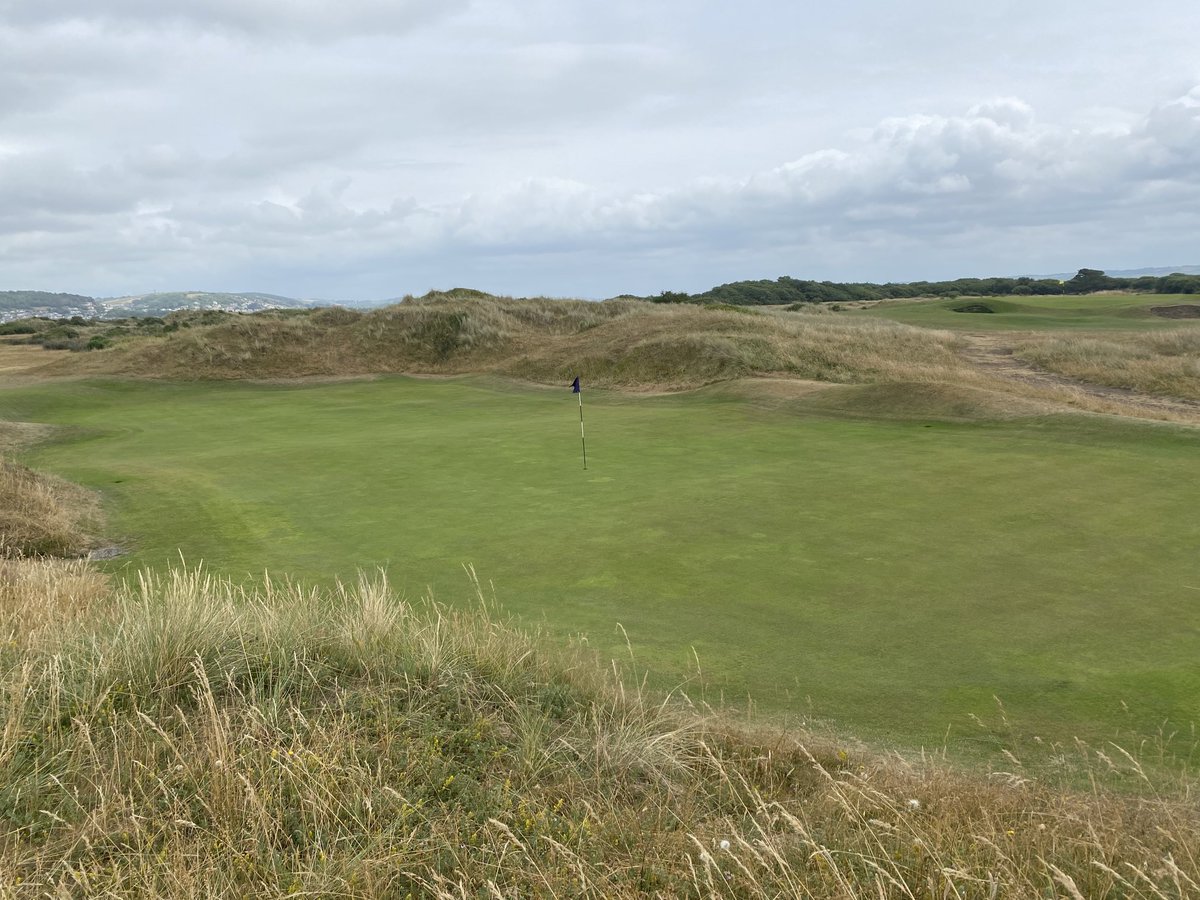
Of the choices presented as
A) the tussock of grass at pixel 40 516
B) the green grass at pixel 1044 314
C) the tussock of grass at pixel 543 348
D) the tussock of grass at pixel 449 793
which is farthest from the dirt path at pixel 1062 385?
the tussock of grass at pixel 40 516

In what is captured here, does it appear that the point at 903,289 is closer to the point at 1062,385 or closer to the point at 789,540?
the point at 1062,385

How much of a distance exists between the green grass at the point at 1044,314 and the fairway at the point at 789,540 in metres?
35.7

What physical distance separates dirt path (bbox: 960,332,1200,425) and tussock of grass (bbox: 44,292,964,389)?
1.56m

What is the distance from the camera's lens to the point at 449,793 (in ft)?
13.8

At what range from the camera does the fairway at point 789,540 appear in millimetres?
6242

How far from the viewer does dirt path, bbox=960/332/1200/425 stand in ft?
63.4

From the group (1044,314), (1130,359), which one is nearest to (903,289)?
(1044,314)

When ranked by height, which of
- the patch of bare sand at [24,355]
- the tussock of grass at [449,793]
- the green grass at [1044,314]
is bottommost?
the tussock of grass at [449,793]

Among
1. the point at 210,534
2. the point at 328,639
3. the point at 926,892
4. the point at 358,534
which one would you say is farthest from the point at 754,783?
the point at 210,534

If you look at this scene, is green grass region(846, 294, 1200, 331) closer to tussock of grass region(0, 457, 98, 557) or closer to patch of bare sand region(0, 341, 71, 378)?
tussock of grass region(0, 457, 98, 557)

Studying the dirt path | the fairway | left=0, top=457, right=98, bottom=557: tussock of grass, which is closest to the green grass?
the dirt path

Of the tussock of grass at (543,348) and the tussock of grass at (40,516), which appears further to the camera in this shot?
the tussock of grass at (543,348)

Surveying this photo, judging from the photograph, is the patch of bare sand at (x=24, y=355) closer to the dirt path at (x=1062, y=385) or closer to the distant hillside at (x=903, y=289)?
the dirt path at (x=1062, y=385)

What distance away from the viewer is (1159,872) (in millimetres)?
2951
